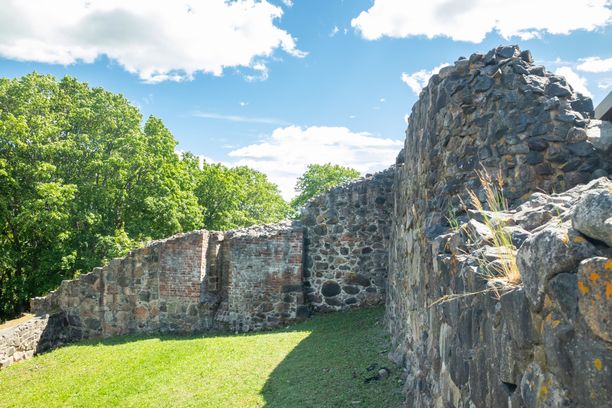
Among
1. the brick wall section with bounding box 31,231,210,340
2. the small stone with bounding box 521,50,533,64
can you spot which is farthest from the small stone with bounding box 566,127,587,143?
the brick wall section with bounding box 31,231,210,340

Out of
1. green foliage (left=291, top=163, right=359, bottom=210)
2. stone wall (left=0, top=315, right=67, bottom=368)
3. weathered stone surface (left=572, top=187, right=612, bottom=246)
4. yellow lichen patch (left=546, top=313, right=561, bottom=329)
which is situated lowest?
stone wall (left=0, top=315, right=67, bottom=368)

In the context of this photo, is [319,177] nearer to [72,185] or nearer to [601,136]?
[72,185]

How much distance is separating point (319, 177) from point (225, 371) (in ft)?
118

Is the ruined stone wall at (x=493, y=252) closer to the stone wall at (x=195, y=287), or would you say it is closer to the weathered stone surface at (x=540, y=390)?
Answer: the weathered stone surface at (x=540, y=390)

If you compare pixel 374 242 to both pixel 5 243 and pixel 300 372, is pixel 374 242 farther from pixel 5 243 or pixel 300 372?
pixel 5 243

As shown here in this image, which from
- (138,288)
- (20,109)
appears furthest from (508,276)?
(20,109)

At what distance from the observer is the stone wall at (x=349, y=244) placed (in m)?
12.4

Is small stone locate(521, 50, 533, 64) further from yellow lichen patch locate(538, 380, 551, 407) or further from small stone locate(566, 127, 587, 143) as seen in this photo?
yellow lichen patch locate(538, 380, 551, 407)

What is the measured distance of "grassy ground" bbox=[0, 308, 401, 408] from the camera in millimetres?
6961

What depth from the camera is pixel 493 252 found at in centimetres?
293

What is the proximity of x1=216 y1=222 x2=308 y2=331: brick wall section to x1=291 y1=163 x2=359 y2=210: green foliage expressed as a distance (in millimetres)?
30482

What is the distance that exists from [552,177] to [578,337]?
355 centimetres

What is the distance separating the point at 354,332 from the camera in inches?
396

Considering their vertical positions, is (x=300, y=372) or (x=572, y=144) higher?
(x=572, y=144)
